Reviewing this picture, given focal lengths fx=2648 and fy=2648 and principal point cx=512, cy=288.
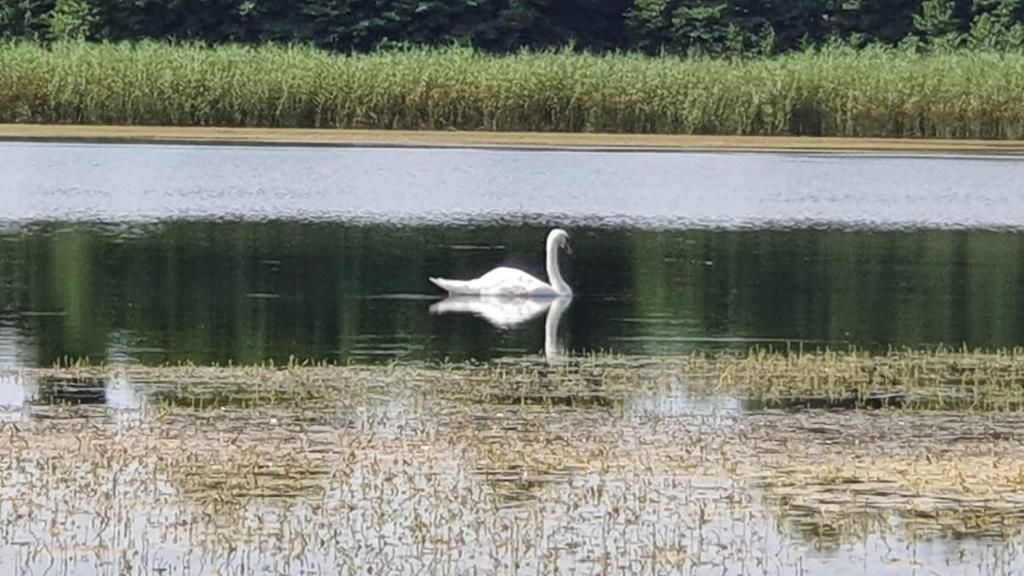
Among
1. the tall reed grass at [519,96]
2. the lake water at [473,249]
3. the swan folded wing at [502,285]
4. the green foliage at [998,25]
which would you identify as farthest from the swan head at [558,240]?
the green foliage at [998,25]

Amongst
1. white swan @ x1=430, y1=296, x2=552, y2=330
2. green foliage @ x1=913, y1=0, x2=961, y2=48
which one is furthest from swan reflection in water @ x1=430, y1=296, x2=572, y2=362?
green foliage @ x1=913, y1=0, x2=961, y2=48

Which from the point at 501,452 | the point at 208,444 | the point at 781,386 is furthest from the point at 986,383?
the point at 208,444

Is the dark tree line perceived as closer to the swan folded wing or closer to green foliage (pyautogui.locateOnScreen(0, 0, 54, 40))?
green foliage (pyautogui.locateOnScreen(0, 0, 54, 40))

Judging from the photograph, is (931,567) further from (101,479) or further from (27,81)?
(27,81)

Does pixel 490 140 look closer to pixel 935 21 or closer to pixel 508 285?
pixel 935 21

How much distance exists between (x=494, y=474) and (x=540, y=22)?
164ft

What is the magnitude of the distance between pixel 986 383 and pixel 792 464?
137 inches

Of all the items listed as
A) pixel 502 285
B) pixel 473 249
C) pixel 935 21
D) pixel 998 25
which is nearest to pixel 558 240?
pixel 502 285

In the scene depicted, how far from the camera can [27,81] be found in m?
43.7

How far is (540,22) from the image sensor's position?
61.1m

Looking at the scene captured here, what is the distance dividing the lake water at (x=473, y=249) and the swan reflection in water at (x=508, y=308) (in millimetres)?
138

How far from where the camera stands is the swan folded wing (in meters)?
19.8

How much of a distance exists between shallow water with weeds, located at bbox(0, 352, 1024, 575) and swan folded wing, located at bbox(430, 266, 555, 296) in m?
4.67

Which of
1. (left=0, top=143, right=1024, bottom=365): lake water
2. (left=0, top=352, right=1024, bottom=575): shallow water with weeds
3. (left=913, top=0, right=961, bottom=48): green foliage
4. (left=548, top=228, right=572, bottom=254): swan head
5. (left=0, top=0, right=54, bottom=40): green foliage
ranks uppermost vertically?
(left=0, top=352, right=1024, bottom=575): shallow water with weeds
